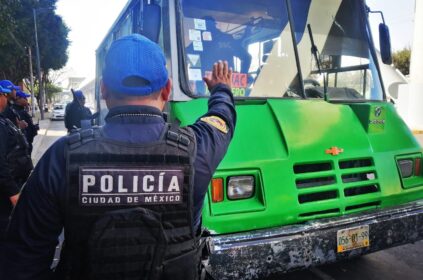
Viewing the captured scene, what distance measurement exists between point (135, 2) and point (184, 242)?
367cm

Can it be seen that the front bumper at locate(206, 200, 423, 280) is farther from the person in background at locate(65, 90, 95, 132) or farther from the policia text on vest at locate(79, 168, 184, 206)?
the person in background at locate(65, 90, 95, 132)

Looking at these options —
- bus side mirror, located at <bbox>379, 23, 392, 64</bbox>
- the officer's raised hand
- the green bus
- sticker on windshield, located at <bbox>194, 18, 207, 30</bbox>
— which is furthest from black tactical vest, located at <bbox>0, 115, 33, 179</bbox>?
bus side mirror, located at <bbox>379, 23, 392, 64</bbox>

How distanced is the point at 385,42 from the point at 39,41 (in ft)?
102

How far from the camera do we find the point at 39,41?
30.4 meters

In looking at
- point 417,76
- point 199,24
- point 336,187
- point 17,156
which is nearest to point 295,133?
point 336,187

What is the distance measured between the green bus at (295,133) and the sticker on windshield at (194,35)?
1 centimetres

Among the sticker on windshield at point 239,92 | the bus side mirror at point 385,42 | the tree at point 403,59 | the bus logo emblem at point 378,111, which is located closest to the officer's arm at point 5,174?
the sticker on windshield at point 239,92

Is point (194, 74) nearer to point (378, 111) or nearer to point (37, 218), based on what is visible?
point (378, 111)

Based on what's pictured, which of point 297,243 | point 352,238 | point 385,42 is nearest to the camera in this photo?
point 297,243

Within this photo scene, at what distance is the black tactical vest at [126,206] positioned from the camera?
4.64 ft

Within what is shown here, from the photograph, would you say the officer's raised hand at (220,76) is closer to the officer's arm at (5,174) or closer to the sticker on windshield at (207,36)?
the sticker on windshield at (207,36)

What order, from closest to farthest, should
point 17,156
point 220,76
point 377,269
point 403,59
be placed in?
point 220,76 → point 17,156 → point 377,269 → point 403,59

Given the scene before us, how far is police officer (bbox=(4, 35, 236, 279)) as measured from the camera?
1.42 m

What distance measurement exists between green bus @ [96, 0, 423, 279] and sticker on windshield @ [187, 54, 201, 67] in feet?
0.03
